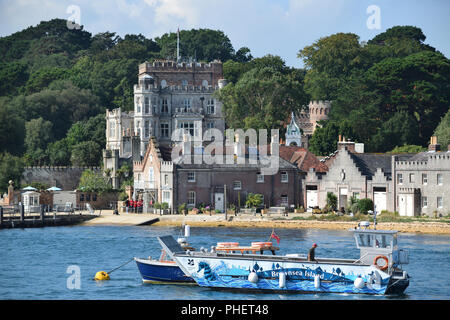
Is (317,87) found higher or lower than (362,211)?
higher

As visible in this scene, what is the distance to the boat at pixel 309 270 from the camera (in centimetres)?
5047

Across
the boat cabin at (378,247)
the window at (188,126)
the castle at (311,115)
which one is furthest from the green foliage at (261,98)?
the boat cabin at (378,247)

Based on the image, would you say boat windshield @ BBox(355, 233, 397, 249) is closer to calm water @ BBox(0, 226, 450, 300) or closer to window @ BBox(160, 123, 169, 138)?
calm water @ BBox(0, 226, 450, 300)

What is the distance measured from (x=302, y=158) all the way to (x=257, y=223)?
12.6m

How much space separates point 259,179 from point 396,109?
37.6 m

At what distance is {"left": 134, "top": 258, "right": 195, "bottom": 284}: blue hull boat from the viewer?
175ft

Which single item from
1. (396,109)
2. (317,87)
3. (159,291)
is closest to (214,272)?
(159,291)

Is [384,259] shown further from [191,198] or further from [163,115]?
[163,115]

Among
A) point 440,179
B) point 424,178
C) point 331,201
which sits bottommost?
point 331,201

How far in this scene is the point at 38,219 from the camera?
289 feet

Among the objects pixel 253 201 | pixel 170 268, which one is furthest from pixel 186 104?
pixel 170 268

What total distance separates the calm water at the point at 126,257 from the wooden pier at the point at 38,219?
5.70ft

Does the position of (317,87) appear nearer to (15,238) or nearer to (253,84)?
(253,84)
